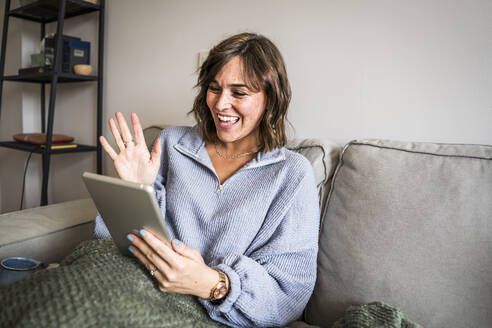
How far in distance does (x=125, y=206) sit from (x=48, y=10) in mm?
1902

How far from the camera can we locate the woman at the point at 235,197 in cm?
74

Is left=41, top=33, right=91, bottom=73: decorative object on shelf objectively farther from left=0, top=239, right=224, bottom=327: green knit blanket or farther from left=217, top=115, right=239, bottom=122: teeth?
left=0, top=239, right=224, bottom=327: green knit blanket

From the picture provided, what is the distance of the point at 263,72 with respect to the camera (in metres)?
0.95

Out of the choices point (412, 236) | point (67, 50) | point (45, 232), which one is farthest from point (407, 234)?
point (67, 50)

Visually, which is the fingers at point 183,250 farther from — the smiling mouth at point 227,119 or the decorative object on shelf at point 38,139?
the decorative object on shelf at point 38,139

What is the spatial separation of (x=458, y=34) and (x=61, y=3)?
1.74 metres

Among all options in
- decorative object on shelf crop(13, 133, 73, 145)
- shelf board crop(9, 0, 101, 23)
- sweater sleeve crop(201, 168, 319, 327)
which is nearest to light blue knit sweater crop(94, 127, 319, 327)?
sweater sleeve crop(201, 168, 319, 327)

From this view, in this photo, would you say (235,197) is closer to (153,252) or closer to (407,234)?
(153,252)

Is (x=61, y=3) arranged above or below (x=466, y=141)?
above

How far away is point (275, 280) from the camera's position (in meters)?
0.82

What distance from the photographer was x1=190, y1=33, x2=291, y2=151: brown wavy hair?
0.95 meters

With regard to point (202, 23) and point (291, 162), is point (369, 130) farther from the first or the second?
point (202, 23)

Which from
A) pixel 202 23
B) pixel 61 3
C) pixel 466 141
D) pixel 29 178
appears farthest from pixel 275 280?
pixel 29 178

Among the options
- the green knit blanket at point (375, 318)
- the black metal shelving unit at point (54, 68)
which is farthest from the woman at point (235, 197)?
the black metal shelving unit at point (54, 68)
